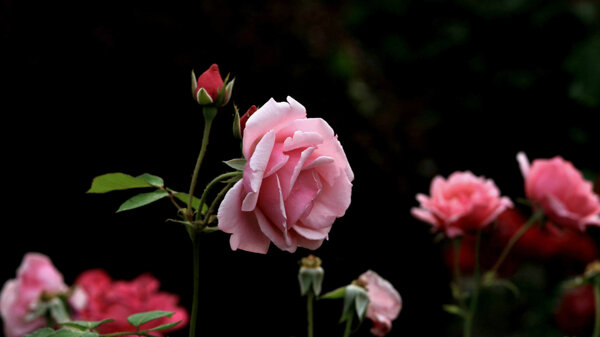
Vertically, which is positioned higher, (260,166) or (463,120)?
(463,120)

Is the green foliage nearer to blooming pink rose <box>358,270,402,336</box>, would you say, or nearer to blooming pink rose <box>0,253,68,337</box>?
blooming pink rose <box>358,270,402,336</box>

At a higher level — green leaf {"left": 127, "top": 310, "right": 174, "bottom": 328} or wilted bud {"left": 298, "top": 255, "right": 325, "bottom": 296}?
wilted bud {"left": 298, "top": 255, "right": 325, "bottom": 296}

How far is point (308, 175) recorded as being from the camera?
1.62 ft

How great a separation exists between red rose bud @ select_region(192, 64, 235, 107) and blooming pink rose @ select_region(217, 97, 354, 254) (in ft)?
0.19

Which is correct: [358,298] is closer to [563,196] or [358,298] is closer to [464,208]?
[464,208]

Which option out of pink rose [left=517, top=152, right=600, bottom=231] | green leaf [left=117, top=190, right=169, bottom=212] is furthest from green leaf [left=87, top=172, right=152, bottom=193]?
pink rose [left=517, top=152, right=600, bottom=231]

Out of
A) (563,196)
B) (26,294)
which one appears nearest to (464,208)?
(563,196)

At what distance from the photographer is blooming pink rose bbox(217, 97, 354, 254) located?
462 millimetres

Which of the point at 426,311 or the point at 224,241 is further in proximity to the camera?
the point at 426,311

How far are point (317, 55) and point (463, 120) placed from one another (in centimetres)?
113

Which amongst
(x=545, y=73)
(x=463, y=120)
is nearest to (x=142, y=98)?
(x=463, y=120)

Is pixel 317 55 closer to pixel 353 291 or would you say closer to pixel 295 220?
pixel 353 291

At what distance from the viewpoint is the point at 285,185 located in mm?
480

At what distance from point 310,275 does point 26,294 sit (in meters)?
0.49
